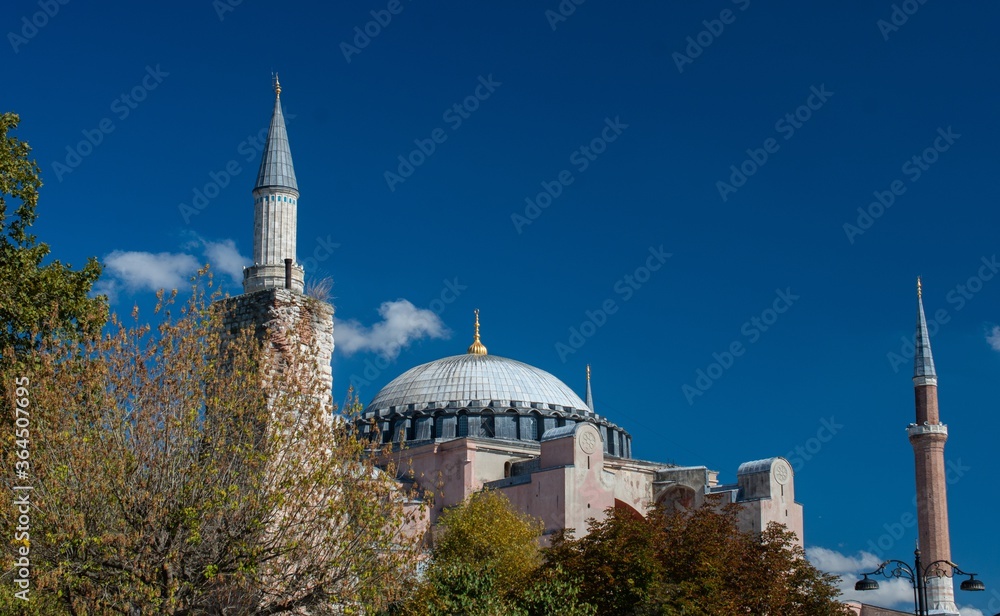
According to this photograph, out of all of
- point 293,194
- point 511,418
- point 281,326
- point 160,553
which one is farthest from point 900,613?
point 160,553

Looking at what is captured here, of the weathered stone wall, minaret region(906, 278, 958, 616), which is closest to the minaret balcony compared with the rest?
minaret region(906, 278, 958, 616)

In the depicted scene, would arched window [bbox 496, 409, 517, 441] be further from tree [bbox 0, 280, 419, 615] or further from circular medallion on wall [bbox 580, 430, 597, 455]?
tree [bbox 0, 280, 419, 615]

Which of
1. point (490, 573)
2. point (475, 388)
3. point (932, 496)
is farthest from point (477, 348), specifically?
point (490, 573)

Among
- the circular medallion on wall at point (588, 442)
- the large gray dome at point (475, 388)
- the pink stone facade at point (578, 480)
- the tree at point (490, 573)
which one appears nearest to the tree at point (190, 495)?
the tree at point (490, 573)

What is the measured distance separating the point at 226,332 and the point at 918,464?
24072mm

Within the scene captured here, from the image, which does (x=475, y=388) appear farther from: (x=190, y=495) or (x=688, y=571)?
(x=190, y=495)

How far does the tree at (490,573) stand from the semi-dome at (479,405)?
569 centimetres

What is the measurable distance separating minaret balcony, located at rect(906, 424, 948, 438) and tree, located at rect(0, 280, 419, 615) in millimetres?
24967

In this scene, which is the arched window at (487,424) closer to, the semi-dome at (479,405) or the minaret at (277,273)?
the semi-dome at (479,405)

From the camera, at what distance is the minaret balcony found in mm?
32844

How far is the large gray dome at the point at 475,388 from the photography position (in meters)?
31.2

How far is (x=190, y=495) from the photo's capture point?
32.7ft

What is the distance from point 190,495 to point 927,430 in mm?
26659

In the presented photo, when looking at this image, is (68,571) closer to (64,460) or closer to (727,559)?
(64,460)
